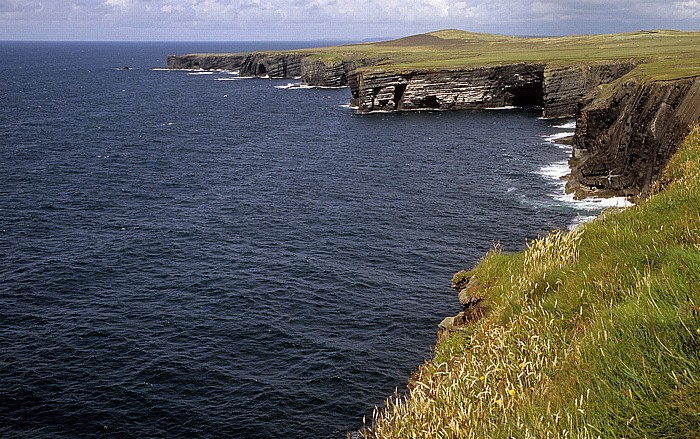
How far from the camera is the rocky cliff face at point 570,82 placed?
112 metres

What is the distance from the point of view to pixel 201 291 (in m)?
43.5

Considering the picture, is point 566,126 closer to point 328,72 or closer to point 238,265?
point 238,265

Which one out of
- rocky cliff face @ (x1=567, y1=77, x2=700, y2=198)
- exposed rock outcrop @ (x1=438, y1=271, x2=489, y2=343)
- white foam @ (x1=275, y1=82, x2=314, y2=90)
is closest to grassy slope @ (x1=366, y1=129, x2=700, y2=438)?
exposed rock outcrop @ (x1=438, y1=271, x2=489, y2=343)

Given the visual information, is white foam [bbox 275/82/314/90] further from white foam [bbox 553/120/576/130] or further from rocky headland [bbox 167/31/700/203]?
white foam [bbox 553/120/576/130]

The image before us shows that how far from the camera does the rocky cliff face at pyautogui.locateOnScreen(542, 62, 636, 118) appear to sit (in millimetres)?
111562

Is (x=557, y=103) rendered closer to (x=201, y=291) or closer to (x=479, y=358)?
(x=201, y=291)

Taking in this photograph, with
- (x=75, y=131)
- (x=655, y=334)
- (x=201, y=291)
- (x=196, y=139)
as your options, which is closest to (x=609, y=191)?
(x=201, y=291)

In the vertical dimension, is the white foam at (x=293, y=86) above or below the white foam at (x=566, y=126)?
above

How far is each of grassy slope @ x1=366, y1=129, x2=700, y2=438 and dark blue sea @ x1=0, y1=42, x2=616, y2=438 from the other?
17301mm

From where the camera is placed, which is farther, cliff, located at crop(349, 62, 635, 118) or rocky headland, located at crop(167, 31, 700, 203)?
cliff, located at crop(349, 62, 635, 118)

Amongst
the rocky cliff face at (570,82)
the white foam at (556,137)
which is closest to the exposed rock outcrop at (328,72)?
the rocky cliff face at (570,82)

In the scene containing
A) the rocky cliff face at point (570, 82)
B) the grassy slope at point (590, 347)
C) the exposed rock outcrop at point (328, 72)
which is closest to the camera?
the grassy slope at point (590, 347)

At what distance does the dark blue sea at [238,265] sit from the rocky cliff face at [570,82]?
15.8 metres

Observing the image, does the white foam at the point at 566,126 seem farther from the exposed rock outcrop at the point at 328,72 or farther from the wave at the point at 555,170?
the exposed rock outcrop at the point at 328,72
